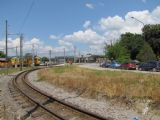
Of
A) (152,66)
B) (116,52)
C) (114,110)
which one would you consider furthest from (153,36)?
(114,110)

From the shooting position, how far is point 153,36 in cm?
11019

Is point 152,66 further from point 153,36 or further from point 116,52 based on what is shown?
point 116,52

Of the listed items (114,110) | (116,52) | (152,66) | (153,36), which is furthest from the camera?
(116,52)

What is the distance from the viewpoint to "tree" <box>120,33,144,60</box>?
122438mm

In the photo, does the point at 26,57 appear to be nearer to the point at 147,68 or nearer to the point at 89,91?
the point at 147,68

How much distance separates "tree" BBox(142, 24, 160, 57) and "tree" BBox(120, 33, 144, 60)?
25.2 feet

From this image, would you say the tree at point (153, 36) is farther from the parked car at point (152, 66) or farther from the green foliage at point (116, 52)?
the parked car at point (152, 66)

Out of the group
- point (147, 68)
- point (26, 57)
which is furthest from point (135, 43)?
point (147, 68)

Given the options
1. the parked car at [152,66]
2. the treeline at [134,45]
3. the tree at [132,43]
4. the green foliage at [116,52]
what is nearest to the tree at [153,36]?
the treeline at [134,45]

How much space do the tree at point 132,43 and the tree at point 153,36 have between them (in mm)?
7688

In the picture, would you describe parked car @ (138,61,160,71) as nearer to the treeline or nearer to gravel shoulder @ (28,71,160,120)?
the treeline

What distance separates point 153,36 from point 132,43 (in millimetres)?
15652

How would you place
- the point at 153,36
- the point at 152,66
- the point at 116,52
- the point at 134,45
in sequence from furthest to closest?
the point at 134,45, the point at 116,52, the point at 153,36, the point at 152,66

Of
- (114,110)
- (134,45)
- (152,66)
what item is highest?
(134,45)
